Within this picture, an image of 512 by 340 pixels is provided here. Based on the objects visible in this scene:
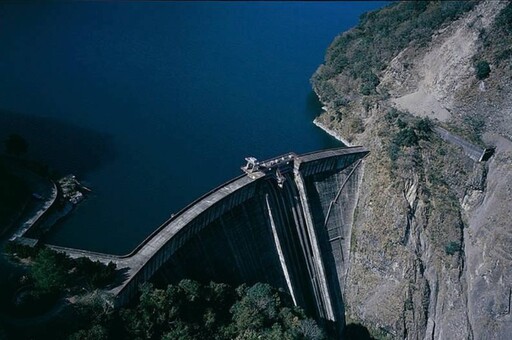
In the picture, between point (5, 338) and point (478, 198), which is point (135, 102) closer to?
point (5, 338)

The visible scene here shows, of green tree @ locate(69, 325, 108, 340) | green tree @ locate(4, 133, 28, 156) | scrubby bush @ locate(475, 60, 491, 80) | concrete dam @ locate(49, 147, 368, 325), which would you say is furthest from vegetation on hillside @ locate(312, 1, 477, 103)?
green tree @ locate(69, 325, 108, 340)

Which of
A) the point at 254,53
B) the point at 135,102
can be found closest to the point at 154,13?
the point at 254,53

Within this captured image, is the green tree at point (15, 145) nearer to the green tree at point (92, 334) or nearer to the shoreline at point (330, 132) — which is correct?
the green tree at point (92, 334)

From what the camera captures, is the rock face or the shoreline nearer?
the rock face

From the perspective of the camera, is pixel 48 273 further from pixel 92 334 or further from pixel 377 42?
pixel 377 42

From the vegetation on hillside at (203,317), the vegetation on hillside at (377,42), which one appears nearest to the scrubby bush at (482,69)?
the vegetation on hillside at (377,42)

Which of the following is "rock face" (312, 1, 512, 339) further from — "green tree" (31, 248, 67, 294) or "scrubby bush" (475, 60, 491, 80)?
"green tree" (31, 248, 67, 294)
